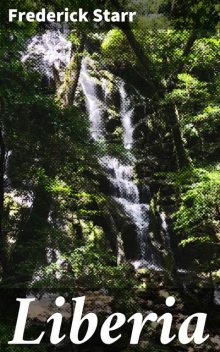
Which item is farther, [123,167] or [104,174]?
[123,167]

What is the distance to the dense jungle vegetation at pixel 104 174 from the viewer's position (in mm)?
9078

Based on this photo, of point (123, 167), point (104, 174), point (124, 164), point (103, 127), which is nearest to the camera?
point (104, 174)

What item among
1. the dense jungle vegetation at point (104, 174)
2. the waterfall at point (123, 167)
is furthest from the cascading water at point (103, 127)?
the dense jungle vegetation at point (104, 174)

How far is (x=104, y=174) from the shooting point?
17156 mm

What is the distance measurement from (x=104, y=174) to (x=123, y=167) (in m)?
1.44

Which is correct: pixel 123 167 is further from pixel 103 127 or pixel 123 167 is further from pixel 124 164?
pixel 103 127

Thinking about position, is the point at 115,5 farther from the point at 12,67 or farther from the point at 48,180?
the point at 48,180

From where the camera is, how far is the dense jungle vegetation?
9.08m

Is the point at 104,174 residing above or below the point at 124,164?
below

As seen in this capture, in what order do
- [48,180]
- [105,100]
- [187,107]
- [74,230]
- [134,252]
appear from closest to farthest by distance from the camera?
1. [48,180]
2. [74,230]
3. [134,252]
4. [187,107]
5. [105,100]

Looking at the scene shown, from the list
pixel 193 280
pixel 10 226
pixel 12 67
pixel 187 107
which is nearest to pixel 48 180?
pixel 10 226

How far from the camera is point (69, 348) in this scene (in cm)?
827

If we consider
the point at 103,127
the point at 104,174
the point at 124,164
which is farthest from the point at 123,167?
the point at 103,127

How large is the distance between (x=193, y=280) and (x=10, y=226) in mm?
7149
